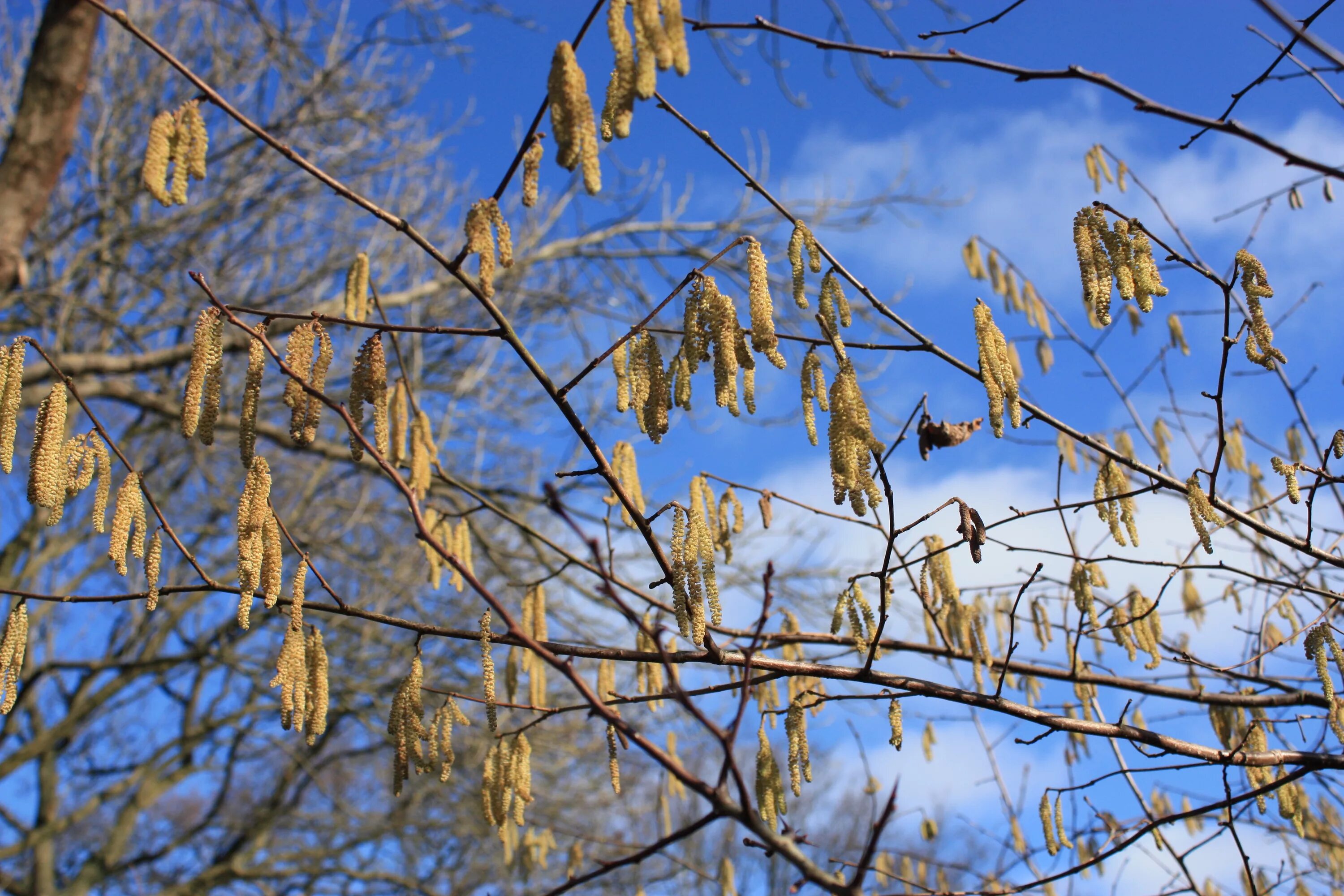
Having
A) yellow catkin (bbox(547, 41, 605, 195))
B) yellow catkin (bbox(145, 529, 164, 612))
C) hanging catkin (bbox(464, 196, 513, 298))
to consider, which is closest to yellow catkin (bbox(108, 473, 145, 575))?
yellow catkin (bbox(145, 529, 164, 612))

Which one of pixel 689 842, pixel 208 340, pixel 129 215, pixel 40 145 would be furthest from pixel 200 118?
pixel 689 842

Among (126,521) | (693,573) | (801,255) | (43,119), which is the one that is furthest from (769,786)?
(43,119)

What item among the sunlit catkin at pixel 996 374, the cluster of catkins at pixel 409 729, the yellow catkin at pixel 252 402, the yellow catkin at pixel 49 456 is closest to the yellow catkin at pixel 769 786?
the cluster of catkins at pixel 409 729

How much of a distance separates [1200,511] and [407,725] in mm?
1460

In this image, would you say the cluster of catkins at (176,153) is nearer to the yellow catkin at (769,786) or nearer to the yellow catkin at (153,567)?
the yellow catkin at (153,567)

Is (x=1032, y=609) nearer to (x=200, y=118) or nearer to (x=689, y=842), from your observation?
(x=200, y=118)

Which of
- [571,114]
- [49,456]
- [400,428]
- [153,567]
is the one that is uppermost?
[571,114]

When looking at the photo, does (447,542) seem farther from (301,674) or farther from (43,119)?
(43,119)

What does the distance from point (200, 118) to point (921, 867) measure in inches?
149

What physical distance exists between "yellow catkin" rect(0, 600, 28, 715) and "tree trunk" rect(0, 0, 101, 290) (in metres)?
3.57

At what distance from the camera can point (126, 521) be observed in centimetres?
160

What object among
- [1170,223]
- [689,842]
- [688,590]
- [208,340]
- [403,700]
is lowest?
[689,842]

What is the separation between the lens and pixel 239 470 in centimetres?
875

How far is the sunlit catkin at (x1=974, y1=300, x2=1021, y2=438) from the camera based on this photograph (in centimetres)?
158
